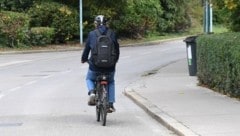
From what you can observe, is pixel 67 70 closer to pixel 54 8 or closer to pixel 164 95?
pixel 164 95

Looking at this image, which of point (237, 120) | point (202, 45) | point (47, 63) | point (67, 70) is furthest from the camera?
point (47, 63)

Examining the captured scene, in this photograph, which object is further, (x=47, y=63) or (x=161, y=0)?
(x=161, y=0)

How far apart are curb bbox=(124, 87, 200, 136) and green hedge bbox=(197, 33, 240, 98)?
1.88 meters

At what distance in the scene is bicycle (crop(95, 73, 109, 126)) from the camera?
425 inches

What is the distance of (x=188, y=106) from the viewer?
1233 cm

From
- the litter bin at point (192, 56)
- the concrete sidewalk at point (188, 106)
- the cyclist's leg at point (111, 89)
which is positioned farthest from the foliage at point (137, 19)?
the cyclist's leg at point (111, 89)

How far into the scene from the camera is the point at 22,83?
66.1ft

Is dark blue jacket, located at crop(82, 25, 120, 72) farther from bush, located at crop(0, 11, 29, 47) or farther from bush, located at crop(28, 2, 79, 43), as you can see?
bush, located at crop(28, 2, 79, 43)

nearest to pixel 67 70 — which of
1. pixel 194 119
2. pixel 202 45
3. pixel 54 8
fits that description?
pixel 202 45

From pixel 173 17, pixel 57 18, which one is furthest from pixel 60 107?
pixel 173 17

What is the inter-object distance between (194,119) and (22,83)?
10.6m

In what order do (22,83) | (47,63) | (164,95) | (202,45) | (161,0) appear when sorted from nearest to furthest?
(164,95) → (202,45) → (22,83) → (47,63) → (161,0)

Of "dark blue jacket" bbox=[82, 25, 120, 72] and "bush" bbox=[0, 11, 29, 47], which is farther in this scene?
"bush" bbox=[0, 11, 29, 47]

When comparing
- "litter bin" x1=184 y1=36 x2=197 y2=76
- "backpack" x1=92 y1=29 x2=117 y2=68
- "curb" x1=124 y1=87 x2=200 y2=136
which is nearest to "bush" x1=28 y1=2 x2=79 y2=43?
"litter bin" x1=184 y1=36 x2=197 y2=76
